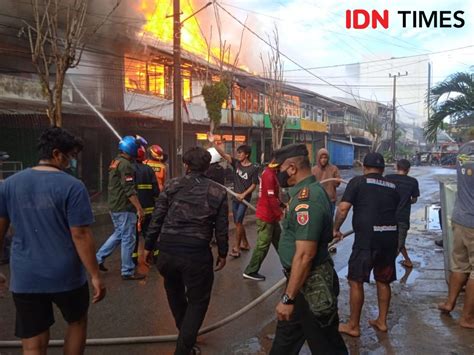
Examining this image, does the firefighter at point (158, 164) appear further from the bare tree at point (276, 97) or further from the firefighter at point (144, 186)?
the bare tree at point (276, 97)

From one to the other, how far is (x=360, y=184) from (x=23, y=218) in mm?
2728

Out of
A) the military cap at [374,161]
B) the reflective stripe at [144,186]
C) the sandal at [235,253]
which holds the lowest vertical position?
the sandal at [235,253]

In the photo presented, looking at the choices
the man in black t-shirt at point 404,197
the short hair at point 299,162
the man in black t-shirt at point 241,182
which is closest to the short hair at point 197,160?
the short hair at point 299,162

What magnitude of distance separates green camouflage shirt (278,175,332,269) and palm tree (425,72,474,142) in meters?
6.85

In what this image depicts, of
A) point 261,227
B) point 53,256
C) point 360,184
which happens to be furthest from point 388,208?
point 53,256

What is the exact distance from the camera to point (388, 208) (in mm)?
3977

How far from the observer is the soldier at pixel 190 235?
3.21 m

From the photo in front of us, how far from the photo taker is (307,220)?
2.57m

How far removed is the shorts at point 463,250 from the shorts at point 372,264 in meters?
0.77

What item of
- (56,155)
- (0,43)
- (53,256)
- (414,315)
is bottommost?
(414,315)

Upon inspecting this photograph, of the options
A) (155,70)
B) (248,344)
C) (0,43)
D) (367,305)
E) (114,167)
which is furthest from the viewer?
(155,70)

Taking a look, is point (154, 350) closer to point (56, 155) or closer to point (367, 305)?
point (56, 155)

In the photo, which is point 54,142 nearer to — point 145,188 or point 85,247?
point 85,247

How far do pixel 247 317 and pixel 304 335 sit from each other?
176cm
